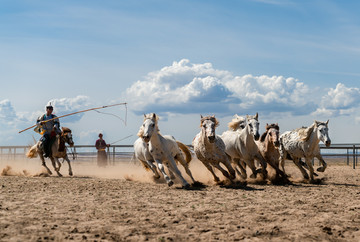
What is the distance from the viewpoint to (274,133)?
34.5 feet

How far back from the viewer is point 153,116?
9.57m

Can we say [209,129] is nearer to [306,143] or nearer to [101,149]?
[306,143]

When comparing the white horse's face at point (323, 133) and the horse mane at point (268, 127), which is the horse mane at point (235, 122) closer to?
the horse mane at point (268, 127)

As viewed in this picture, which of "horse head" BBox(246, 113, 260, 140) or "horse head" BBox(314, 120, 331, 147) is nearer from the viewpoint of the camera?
"horse head" BBox(246, 113, 260, 140)

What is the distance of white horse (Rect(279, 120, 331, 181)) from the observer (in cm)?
1073

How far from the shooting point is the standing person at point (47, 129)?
543 inches

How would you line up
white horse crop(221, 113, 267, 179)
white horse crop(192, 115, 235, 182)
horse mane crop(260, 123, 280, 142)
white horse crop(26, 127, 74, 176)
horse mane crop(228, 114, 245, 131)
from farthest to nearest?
white horse crop(26, 127, 74, 176), horse mane crop(228, 114, 245, 131), horse mane crop(260, 123, 280, 142), white horse crop(221, 113, 267, 179), white horse crop(192, 115, 235, 182)

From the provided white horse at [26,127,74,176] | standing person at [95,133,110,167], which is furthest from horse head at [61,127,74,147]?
standing person at [95,133,110,167]

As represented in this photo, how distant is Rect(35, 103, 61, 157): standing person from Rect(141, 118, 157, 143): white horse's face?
5388mm

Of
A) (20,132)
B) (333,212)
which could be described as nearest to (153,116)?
(333,212)

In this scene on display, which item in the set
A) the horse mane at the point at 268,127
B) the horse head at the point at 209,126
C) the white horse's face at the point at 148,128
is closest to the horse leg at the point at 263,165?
the horse mane at the point at 268,127

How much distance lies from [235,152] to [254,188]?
6.69 ft

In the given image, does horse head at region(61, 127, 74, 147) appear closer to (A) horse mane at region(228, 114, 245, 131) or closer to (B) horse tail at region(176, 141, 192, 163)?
(B) horse tail at region(176, 141, 192, 163)

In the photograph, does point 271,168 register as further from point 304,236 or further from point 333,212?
point 304,236
